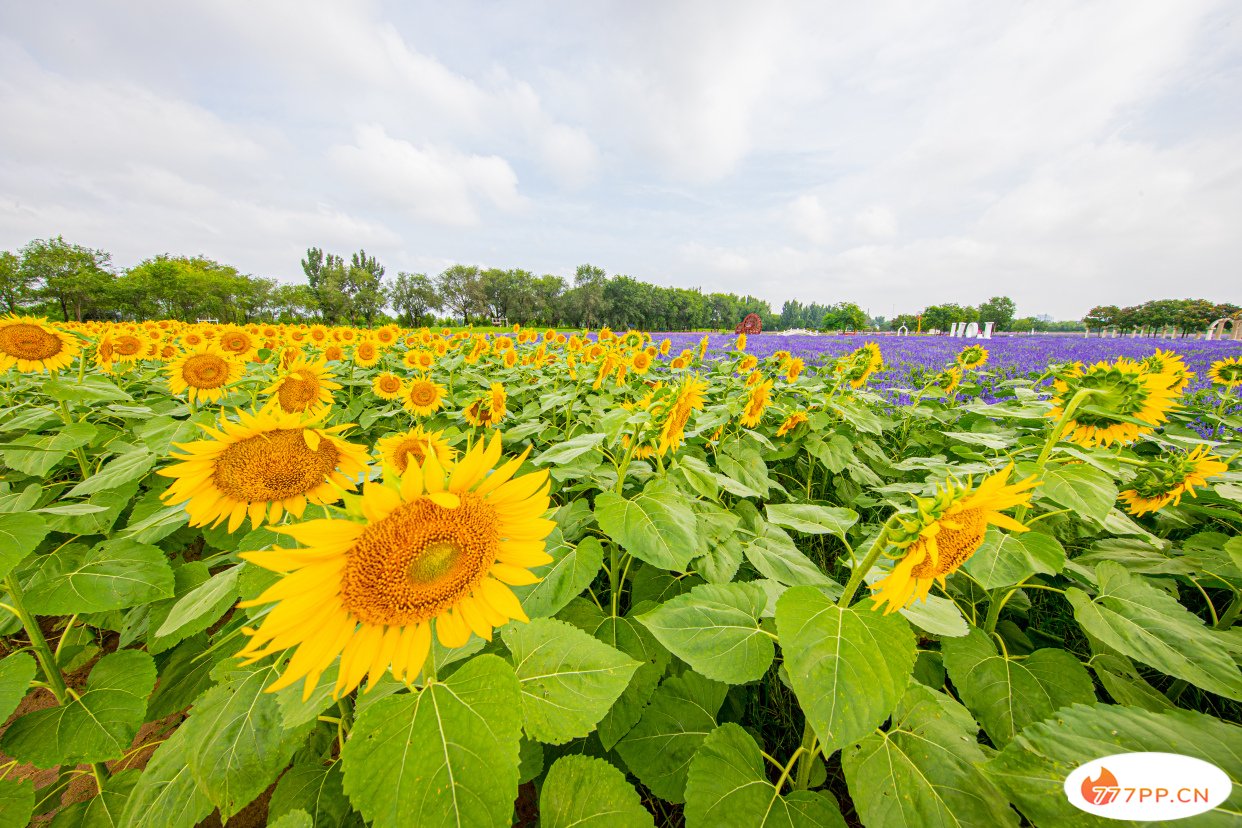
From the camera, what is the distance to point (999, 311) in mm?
96750

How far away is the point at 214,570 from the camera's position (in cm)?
300

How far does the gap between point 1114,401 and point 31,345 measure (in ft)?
21.3

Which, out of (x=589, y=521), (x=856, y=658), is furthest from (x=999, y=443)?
(x=589, y=521)

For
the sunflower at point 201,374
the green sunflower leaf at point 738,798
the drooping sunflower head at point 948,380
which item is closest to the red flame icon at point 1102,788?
the green sunflower leaf at point 738,798

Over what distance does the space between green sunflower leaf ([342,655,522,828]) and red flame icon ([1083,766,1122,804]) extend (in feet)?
3.83

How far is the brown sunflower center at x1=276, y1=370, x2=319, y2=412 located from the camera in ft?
8.30

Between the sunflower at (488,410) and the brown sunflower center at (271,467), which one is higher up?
the brown sunflower center at (271,467)

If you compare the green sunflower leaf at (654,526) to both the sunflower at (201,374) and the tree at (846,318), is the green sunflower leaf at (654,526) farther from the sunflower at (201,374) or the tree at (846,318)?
the tree at (846,318)

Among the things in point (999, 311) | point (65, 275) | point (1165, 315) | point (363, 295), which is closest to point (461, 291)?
point (363, 295)

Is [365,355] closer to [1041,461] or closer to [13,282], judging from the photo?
[1041,461]

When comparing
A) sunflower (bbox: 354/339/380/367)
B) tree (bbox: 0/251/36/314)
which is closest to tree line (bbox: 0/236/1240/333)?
tree (bbox: 0/251/36/314)

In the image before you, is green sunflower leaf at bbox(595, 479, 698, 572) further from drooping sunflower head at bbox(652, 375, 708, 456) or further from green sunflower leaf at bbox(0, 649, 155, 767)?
green sunflower leaf at bbox(0, 649, 155, 767)

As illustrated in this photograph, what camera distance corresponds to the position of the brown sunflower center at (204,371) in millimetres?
3121

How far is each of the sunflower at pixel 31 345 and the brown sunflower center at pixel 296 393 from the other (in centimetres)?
219
